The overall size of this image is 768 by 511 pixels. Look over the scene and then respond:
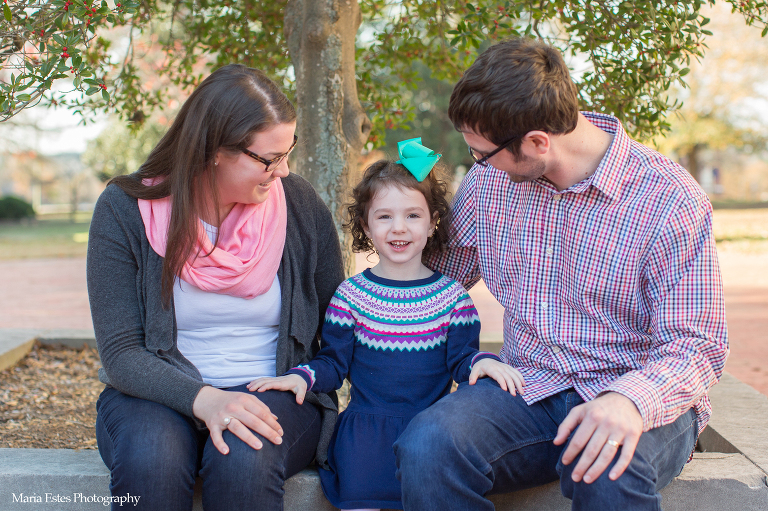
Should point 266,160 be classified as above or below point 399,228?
above

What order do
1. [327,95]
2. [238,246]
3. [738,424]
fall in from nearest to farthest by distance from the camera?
[238,246] → [738,424] → [327,95]

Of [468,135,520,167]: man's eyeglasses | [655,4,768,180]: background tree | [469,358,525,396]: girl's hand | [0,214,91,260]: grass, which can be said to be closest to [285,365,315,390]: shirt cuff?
[469,358,525,396]: girl's hand

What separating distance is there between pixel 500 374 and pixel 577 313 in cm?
32

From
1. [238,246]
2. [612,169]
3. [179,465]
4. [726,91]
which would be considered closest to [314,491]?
[179,465]

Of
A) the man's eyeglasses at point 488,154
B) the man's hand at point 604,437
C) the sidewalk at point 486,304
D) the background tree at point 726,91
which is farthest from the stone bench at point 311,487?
the background tree at point 726,91

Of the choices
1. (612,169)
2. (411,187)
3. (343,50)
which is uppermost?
(343,50)

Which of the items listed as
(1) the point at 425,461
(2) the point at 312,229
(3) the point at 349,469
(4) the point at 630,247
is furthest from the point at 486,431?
(2) the point at 312,229

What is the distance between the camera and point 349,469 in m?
2.10

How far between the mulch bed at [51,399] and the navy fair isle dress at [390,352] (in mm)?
1324

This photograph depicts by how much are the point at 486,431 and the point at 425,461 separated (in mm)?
229

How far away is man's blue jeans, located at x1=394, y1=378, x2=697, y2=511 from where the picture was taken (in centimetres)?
170

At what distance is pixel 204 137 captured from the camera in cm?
212

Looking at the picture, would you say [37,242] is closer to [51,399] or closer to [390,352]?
[51,399]

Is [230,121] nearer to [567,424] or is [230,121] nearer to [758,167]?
[567,424]
